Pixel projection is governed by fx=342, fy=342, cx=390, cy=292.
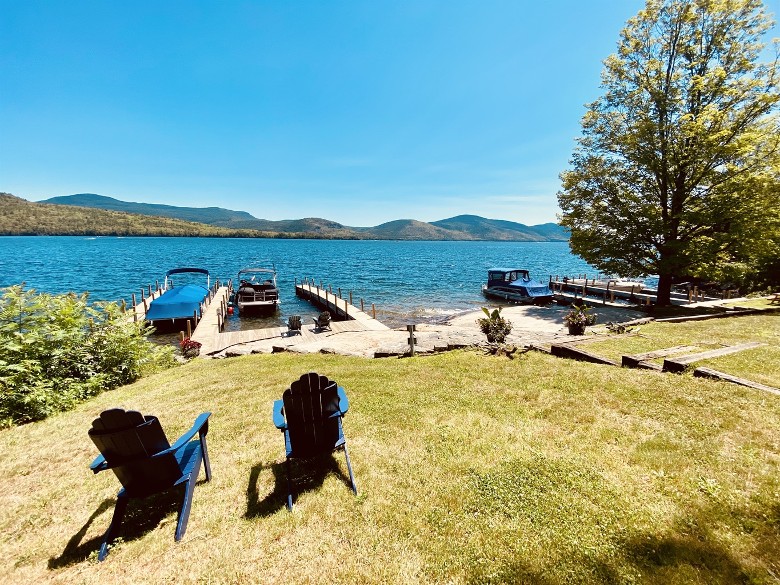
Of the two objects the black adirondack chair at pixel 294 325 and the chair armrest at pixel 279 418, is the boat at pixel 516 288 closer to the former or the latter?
the black adirondack chair at pixel 294 325

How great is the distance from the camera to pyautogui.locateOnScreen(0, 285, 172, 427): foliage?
6.79m

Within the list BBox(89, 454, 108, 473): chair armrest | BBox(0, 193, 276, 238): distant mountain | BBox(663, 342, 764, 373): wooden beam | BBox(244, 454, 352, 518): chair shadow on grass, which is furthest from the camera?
BBox(0, 193, 276, 238): distant mountain

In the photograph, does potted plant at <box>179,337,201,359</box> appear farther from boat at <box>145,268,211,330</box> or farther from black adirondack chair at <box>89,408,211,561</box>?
black adirondack chair at <box>89,408,211,561</box>

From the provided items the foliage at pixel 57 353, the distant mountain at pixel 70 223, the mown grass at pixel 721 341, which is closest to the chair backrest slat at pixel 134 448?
the foliage at pixel 57 353

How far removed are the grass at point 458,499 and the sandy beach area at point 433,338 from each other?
460 centimetres

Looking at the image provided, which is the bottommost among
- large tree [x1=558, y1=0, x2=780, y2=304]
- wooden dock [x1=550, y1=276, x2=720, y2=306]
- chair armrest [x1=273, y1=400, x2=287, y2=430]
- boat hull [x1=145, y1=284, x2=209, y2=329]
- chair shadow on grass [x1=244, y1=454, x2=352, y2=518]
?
boat hull [x1=145, y1=284, x2=209, y2=329]

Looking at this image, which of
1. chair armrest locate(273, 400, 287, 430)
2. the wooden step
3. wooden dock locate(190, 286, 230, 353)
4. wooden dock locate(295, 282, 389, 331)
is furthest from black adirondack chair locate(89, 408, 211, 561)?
wooden dock locate(295, 282, 389, 331)

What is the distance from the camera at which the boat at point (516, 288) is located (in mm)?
27938

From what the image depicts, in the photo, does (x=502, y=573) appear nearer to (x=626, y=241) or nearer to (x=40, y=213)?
(x=626, y=241)

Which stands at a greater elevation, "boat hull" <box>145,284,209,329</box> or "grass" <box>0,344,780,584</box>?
"grass" <box>0,344,780,584</box>

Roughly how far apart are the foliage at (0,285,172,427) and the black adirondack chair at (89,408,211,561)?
525 centimetres

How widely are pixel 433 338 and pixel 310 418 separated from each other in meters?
8.94

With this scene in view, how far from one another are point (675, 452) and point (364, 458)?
391cm

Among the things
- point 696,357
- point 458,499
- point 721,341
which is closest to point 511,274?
point 721,341
